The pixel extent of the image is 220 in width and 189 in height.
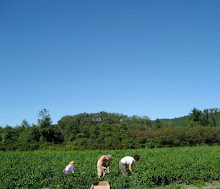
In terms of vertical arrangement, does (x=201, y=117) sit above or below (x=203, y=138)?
above

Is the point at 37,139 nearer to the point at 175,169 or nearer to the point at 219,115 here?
the point at 175,169

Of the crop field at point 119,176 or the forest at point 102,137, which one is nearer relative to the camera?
the crop field at point 119,176

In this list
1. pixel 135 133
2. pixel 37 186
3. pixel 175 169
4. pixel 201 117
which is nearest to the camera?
pixel 37 186

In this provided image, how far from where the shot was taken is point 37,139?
35125 mm

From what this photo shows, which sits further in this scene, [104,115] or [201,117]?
[104,115]

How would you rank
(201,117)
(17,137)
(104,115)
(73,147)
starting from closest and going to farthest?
(73,147) → (17,137) → (201,117) → (104,115)

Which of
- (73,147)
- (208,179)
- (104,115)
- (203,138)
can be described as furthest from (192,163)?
(104,115)

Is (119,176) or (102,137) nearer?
(119,176)

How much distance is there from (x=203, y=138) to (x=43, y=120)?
2293cm

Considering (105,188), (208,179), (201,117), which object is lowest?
(208,179)

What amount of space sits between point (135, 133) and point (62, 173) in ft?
84.5

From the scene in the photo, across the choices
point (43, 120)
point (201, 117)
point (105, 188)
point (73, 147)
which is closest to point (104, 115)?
point (201, 117)

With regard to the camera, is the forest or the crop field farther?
the forest

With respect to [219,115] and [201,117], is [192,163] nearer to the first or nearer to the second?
[201,117]
